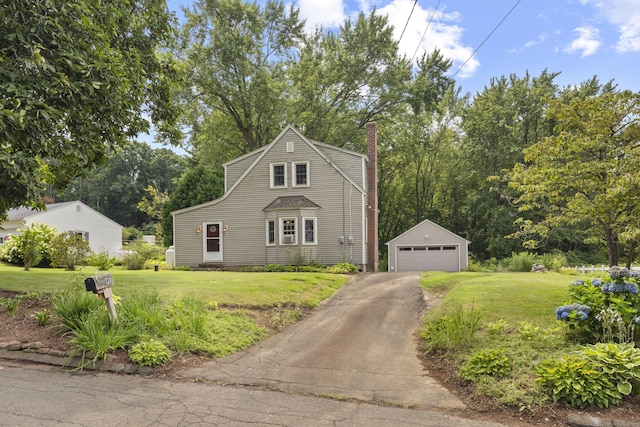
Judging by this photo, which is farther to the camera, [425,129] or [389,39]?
[425,129]

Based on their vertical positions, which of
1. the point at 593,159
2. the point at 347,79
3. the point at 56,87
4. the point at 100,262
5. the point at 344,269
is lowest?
the point at 344,269

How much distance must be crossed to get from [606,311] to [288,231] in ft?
51.7

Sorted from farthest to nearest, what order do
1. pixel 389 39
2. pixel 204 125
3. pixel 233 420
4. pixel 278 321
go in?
pixel 204 125 → pixel 389 39 → pixel 278 321 → pixel 233 420

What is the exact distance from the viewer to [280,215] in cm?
2000

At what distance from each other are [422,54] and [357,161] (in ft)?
45.4

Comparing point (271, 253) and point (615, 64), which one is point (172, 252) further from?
point (615, 64)

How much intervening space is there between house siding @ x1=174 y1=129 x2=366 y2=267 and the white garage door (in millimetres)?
4459

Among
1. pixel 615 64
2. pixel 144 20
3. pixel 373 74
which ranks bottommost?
pixel 615 64

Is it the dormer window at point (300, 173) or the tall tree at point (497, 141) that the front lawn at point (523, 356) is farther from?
the tall tree at point (497, 141)

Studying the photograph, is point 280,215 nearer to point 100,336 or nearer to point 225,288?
point 225,288

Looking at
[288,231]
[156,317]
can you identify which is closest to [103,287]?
[156,317]

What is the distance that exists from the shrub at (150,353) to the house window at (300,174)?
15.1m

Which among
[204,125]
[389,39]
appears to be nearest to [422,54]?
[389,39]

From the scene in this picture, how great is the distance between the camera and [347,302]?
10.6 metres
